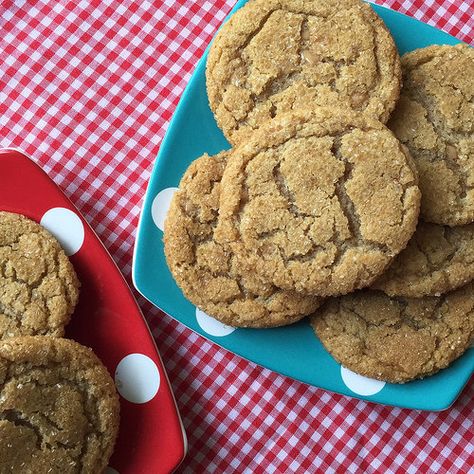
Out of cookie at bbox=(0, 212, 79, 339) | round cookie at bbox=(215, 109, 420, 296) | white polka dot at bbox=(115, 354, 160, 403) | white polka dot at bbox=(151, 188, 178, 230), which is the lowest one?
white polka dot at bbox=(115, 354, 160, 403)

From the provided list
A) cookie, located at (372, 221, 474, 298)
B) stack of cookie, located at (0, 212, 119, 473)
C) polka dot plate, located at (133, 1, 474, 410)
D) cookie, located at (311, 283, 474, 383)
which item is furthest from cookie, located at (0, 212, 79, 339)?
cookie, located at (372, 221, 474, 298)

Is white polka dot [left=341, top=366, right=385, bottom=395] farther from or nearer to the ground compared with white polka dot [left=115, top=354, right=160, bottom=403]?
farther from the ground

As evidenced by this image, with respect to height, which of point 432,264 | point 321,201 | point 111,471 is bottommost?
point 111,471

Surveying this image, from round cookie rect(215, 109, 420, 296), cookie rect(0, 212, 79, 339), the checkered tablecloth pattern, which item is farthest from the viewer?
the checkered tablecloth pattern

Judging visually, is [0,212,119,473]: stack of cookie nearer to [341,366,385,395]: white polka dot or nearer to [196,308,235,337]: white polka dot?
[196,308,235,337]: white polka dot

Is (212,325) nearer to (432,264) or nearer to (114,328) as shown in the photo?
(114,328)

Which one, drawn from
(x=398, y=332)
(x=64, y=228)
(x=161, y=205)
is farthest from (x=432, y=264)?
(x=64, y=228)

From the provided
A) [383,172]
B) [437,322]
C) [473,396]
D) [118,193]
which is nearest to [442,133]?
[383,172]
